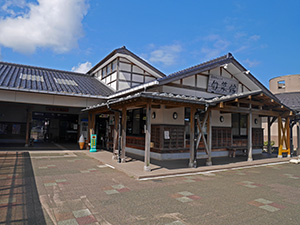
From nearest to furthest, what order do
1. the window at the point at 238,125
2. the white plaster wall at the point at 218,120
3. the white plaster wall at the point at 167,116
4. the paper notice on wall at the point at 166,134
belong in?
the paper notice on wall at the point at 166,134 < the white plaster wall at the point at 167,116 < the white plaster wall at the point at 218,120 < the window at the point at 238,125

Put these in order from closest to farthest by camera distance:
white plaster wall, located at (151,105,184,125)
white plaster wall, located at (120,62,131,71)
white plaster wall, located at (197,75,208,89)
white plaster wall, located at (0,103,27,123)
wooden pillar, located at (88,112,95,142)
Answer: white plaster wall, located at (151,105,184,125) < white plaster wall, located at (197,75,208,89) < wooden pillar, located at (88,112,95,142) < white plaster wall, located at (120,62,131,71) < white plaster wall, located at (0,103,27,123)

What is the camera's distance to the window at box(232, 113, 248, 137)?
506 inches

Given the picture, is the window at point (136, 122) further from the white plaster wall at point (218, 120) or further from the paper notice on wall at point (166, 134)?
the white plaster wall at point (218, 120)

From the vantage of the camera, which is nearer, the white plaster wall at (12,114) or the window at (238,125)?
the window at (238,125)

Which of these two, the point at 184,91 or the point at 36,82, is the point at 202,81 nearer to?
the point at 184,91

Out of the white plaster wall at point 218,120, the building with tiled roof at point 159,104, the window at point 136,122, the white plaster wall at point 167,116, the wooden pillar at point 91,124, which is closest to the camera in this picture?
the building with tiled roof at point 159,104

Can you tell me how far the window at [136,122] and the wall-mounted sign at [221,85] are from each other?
3.89 meters

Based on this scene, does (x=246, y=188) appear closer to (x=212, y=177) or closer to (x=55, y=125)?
(x=212, y=177)

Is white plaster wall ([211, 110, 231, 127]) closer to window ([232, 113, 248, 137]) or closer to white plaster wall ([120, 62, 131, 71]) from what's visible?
window ([232, 113, 248, 137])

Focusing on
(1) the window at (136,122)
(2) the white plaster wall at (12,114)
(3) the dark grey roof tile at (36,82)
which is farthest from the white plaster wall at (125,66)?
(2) the white plaster wall at (12,114)

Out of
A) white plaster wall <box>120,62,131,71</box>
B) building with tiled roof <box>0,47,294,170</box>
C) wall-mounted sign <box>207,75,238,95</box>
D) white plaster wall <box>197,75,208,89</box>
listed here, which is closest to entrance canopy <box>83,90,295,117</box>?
building with tiled roof <box>0,47,294,170</box>

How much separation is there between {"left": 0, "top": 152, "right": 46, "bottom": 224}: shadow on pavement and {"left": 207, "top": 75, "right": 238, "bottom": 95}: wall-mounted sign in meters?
9.20

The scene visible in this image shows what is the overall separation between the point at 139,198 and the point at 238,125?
10150 mm

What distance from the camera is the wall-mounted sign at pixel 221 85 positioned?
37.4 feet
